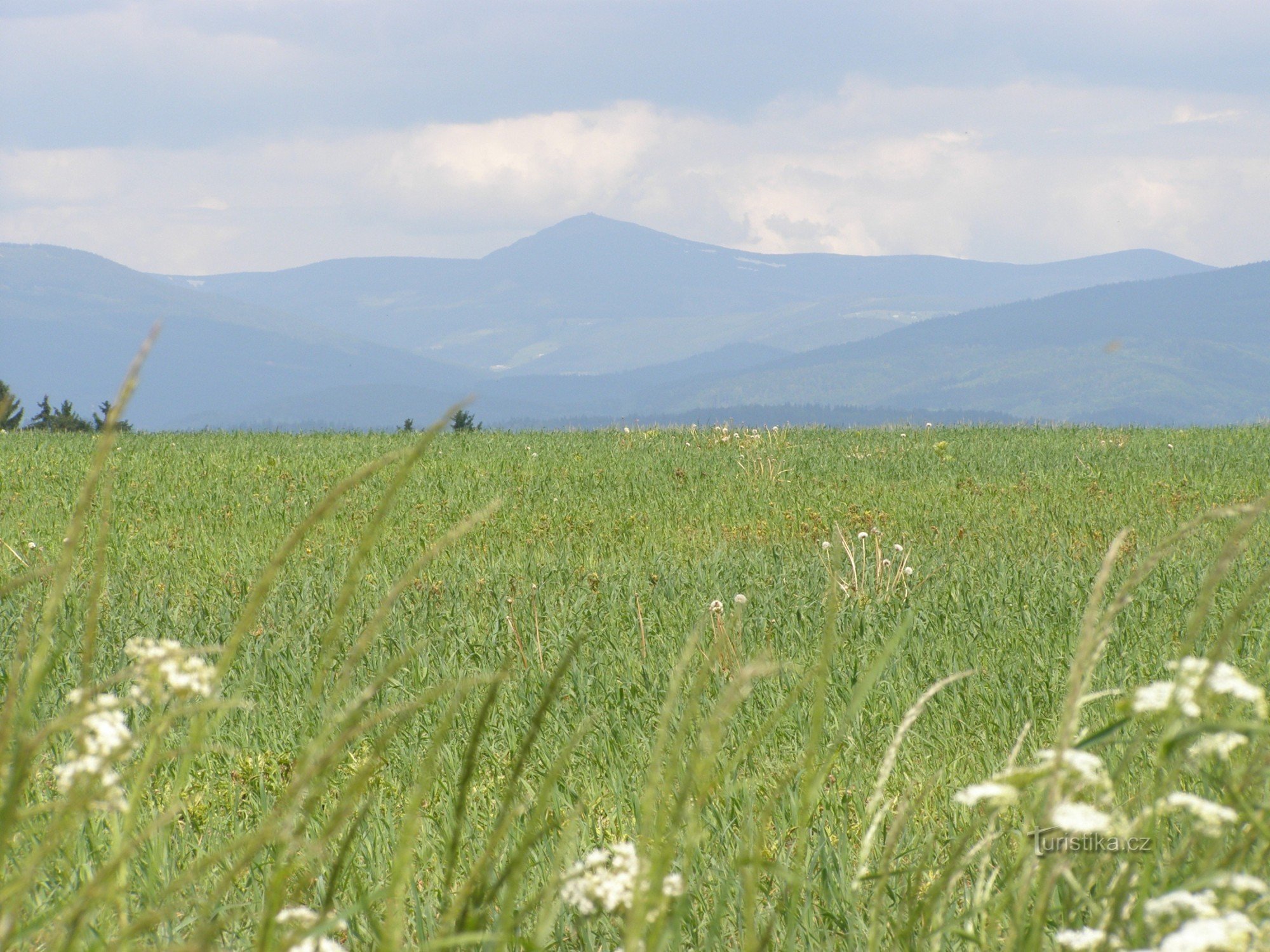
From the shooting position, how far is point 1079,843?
1722 millimetres

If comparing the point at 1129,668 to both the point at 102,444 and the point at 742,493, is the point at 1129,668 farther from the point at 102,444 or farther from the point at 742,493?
the point at 742,493

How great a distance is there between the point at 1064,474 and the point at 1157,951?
12.9 m

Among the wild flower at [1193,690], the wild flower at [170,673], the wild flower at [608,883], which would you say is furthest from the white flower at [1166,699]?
the wild flower at [170,673]

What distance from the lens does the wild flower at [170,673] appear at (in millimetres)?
1405

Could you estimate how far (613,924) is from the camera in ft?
7.98

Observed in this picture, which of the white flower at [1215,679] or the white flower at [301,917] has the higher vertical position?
the white flower at [1215,679]

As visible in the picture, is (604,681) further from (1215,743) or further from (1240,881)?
(1240,881)

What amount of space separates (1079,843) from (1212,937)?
829 mm

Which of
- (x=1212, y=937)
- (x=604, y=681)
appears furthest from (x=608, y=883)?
(x=604, y=681)

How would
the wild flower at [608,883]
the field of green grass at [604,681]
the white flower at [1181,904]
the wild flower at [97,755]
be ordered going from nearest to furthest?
1. the white flower at [1181,904]
2. the wild flower at [97,755]
3. the wild flower at [608,883]
4. the field of green grass at [604,681]

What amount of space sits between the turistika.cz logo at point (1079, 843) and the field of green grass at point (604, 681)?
0.11 m

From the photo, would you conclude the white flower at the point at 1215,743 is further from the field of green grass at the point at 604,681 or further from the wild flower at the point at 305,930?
the wild flower at the point at 305,930

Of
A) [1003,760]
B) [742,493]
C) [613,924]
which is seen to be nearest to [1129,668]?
[1003,760]

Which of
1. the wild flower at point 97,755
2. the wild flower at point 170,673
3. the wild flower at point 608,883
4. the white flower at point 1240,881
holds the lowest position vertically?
the wild flower at point 608,883
